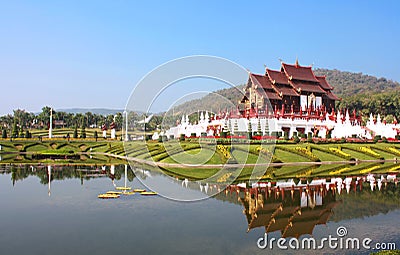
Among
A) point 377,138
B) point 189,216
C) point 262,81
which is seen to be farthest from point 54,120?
point 189,216

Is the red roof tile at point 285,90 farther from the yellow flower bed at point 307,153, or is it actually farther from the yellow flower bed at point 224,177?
the yellow flower bed at point 224,177

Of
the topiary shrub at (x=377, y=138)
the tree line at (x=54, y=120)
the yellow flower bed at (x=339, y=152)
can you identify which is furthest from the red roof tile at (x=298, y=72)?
the tree line at (x=54, y=120)

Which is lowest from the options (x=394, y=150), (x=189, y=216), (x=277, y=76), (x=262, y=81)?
(x=189, y=216)

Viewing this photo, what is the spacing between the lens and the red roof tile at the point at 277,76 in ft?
166

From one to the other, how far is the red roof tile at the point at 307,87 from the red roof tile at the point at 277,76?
116 centimetres

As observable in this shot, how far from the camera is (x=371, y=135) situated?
4759 centimetres

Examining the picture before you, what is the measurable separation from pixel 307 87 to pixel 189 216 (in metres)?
42.2

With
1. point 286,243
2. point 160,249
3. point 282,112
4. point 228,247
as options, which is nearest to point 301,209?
point 286,243

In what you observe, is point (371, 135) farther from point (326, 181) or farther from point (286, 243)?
point (286, 243)

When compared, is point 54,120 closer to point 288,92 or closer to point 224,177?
point 288,92

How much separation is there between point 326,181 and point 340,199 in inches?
217

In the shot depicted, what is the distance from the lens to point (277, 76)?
51.7m

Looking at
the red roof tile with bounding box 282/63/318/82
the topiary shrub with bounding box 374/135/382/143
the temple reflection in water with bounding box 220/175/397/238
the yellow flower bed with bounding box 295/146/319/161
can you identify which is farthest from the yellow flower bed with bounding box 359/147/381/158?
the red roof tile with bounding box 282/63/318/82

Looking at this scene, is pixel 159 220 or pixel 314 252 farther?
pixel 159 220
